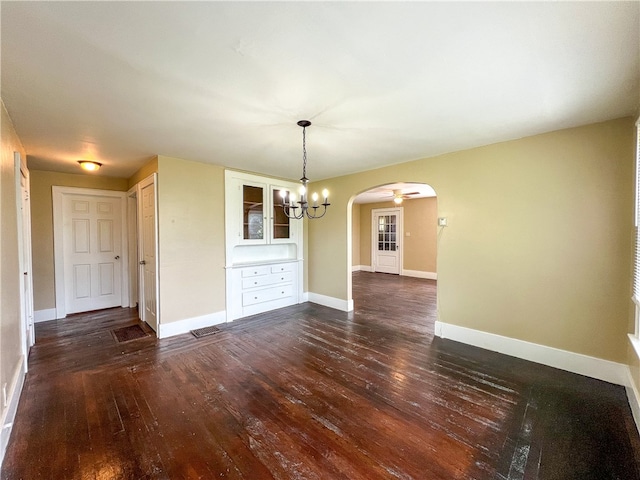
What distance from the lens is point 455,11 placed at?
4.07 ft

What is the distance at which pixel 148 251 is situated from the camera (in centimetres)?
392

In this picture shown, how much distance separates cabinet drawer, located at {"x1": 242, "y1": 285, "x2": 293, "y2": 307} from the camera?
14.8 feet

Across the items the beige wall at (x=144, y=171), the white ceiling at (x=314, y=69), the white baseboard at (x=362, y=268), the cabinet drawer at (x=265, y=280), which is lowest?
the white baseboard at (x=362, y=268)

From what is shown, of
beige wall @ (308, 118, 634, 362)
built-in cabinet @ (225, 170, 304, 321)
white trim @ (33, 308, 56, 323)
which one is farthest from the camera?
built-in cabinet @ (225, 170, 304, 321)

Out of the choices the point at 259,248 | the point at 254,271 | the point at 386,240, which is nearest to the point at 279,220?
the point at 259,248

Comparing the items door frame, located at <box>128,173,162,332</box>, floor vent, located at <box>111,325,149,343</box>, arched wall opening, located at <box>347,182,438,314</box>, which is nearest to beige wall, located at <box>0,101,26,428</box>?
floor vent, located at <box>111,325,149,343</box>

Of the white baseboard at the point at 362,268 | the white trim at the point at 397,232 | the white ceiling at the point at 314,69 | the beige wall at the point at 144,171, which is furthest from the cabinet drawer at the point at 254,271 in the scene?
the white baseboard at the point at 362,268

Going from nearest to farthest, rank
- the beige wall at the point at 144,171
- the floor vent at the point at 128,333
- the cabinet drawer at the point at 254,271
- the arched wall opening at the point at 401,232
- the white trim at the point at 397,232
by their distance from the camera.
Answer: the floor vent at the point at 128,333 < the beige wall at the point at 144,171 < the cabinet drawer at the point at 254,271 < the arched wall opening at the point at 401,232 < the white trim at the point at 397,232

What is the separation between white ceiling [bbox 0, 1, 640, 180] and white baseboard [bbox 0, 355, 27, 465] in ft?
7.40

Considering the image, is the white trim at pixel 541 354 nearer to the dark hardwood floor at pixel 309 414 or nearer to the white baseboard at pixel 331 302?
the dark hardwood floor at pixel 309 414

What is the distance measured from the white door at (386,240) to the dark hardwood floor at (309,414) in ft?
18.7

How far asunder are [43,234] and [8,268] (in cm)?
288

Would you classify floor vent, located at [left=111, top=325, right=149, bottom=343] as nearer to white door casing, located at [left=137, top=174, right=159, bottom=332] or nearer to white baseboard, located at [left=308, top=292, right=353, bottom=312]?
white door casing, located at [left=137, top=174, right=159, bottom=332]

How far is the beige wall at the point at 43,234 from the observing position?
4172 millimetres
